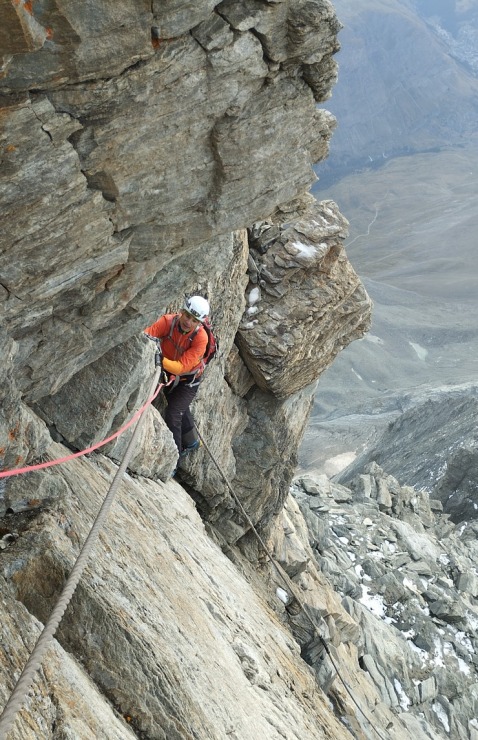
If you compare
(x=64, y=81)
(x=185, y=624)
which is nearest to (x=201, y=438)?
(x=185, y=624)

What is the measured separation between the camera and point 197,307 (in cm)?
855

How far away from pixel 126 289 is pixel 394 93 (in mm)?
210024

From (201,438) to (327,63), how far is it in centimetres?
667

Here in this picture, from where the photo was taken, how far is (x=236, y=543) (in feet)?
44.0

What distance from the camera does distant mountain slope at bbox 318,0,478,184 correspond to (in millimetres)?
186500

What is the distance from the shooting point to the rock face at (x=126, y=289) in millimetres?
4223

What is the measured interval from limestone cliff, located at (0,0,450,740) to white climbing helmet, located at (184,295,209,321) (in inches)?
48.1

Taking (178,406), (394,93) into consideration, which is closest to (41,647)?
(178,406)

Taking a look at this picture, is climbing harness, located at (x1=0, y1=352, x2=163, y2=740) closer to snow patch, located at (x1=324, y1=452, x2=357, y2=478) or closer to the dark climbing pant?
the dark climbing pant

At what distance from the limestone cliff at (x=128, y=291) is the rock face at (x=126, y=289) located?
0.7 inches

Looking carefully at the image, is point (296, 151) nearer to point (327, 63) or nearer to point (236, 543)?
point (327, 63)

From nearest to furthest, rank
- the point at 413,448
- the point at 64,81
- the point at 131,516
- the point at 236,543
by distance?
1. the point at 64,81
2. the point at 131,516
3. the point at 236,543
4. the point at 413,448

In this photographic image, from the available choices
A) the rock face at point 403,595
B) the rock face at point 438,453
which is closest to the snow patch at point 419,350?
the rock face at point 438,453

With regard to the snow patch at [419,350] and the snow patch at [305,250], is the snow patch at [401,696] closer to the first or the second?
the snow patch at [305,250]
